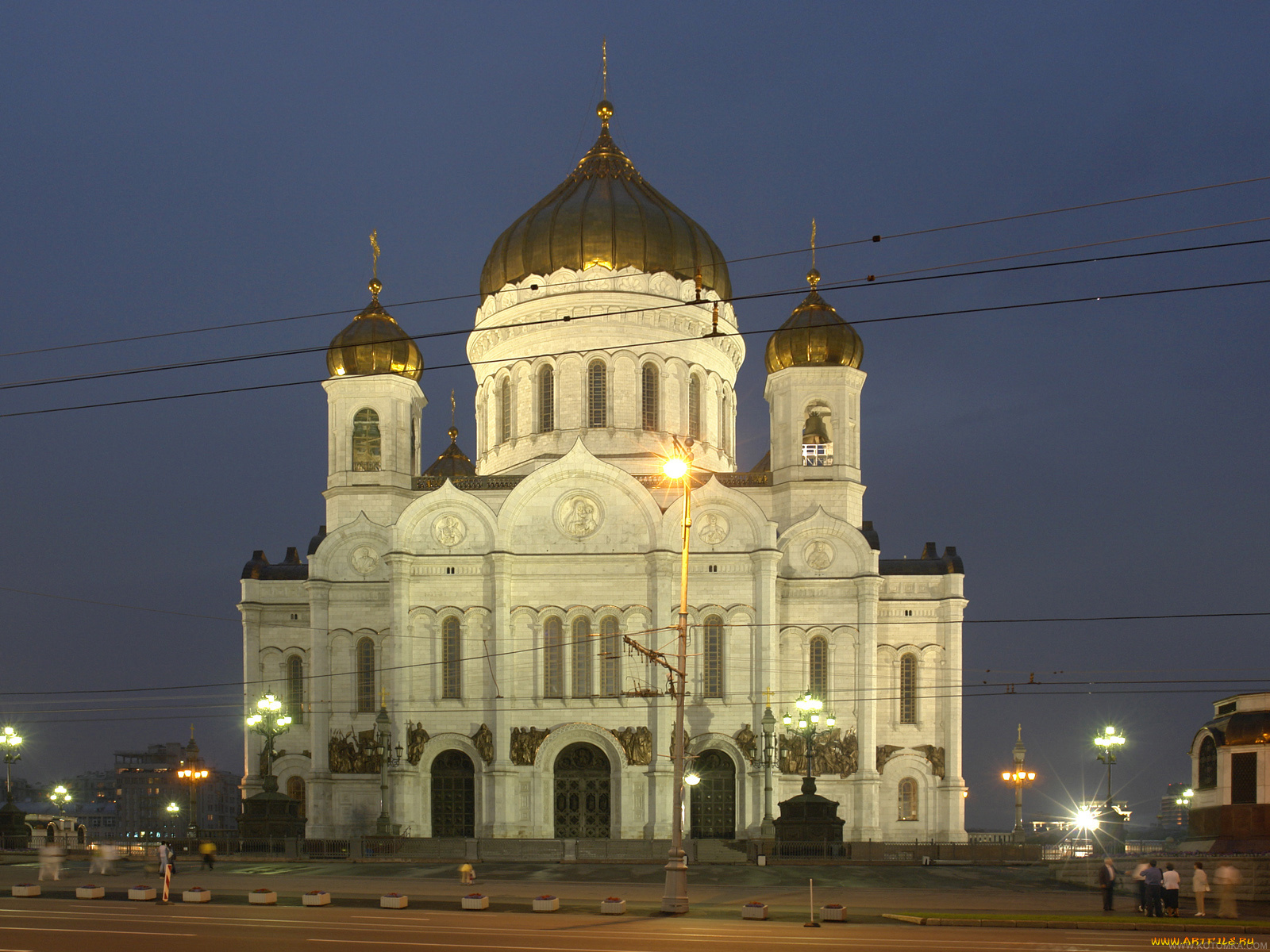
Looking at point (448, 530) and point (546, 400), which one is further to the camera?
point (546, 400)

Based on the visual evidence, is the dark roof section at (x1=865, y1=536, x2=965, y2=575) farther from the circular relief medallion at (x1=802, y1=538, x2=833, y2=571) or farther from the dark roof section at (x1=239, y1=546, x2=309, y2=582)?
the dark roof section at (x1=239, y1=546, x2=309, y2=582)

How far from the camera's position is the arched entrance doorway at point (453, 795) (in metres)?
49.2

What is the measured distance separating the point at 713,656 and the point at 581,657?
14.3 ft

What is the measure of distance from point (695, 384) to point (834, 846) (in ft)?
71.0

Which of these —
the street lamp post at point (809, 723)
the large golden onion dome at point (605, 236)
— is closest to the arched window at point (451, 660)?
the street lamp post at point (809, 723)

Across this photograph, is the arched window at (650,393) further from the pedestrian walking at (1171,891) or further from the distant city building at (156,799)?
the distant city building at (156,799)

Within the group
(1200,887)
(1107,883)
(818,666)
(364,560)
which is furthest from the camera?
(364,560)

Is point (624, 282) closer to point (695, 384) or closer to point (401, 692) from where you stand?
point (695, 384)

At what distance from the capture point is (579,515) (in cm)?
5103

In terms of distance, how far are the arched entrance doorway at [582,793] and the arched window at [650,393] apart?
1256 cm

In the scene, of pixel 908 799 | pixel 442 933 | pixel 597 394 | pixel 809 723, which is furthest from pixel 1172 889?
pixel 597 394

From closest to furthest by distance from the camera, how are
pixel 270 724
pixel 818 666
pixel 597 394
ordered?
pixel 270 724 < pixel 818 666 < pixel 597 394

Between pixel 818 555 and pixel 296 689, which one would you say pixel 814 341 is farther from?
pixel 296 689

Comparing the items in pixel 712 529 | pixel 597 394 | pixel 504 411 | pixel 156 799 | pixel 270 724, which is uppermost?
pixel 597 394
